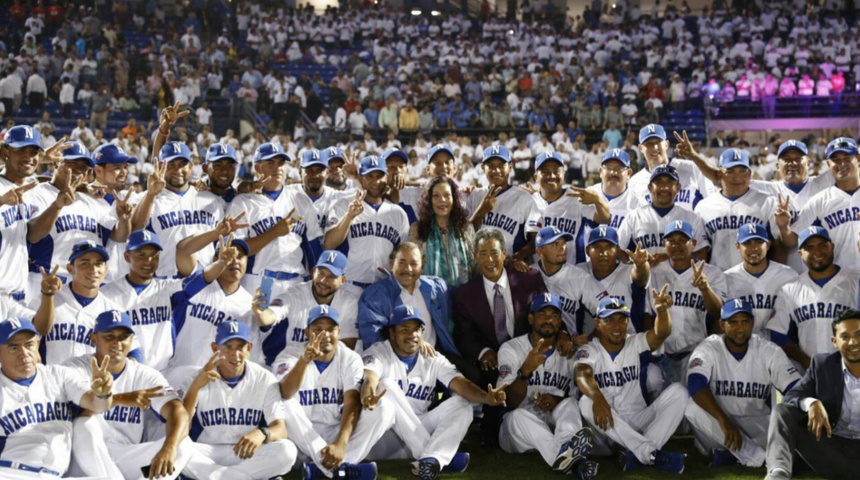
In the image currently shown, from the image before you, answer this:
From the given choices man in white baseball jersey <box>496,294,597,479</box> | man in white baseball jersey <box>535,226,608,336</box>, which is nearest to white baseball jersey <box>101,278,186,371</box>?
man in white baseball jersey <box>496,294,597,479</box>

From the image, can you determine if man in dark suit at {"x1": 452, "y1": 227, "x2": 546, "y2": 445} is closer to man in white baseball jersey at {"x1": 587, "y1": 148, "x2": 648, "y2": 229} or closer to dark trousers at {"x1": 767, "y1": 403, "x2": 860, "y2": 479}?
man in white baseball jersey at {"x1": 587, "y1": 148, "x2": 648, "y2": 229}

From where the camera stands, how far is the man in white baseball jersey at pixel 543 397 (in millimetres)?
6781

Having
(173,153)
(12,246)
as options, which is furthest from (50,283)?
(173,153)

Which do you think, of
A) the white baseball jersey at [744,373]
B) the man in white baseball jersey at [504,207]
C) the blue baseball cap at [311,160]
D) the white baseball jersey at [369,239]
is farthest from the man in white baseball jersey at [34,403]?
the white baseball jersey at [744,373]

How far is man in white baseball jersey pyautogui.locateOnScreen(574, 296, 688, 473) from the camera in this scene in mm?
6902

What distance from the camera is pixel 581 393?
743 cm

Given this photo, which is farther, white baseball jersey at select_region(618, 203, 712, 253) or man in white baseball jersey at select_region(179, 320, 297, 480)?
white baseball jersey at select_region(618, 203, 712, 253)

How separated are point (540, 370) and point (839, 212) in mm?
3040

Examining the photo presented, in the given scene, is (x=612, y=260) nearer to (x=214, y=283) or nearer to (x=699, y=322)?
(x=699, y=322)

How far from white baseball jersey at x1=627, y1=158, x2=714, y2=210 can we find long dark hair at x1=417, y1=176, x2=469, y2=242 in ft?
6.39

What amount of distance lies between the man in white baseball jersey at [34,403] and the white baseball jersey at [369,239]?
9.09ft

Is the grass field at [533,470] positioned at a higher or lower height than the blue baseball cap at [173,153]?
lower

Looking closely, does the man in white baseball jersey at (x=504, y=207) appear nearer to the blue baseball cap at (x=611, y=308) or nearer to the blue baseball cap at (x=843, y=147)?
the blue baseball cap at (x=611, y=308)

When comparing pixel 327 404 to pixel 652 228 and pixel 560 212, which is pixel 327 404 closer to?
pixel 560 212
